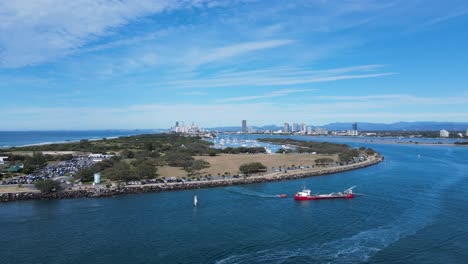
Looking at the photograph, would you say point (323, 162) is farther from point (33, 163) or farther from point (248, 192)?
point (33, 163)

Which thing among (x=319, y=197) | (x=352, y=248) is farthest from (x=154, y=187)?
(x=352, y=248)

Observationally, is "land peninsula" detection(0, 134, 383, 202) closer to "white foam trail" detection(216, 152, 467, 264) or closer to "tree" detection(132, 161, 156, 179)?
"tree" detection(132, 161, 156, 179)

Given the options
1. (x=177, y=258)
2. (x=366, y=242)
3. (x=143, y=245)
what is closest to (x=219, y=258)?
(x=177, y=258)

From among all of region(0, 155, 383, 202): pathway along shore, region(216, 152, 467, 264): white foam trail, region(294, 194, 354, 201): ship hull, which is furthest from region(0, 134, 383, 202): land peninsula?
region(216, 152, 467, 264): white foam trail

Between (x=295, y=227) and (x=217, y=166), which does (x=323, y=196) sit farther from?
(x=217, y=166)

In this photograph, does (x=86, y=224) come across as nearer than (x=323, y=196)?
Yes

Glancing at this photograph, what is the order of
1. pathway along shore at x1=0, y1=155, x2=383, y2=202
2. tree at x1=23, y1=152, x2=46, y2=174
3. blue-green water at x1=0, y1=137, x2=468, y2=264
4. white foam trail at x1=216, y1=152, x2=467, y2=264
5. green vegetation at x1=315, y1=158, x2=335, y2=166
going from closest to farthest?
white foam trail at x1=216, y1=152, x2=467, y2=264, blue-green water at x1=0, y1=137, x2=468, y2=264, pathway along shore at x1=0, y1=155, x2=383, y2=202, tree at x1=23, y1=152, x2=46, y2=174, green vegetation at x1=315, y1=158, x2=335, y2=166

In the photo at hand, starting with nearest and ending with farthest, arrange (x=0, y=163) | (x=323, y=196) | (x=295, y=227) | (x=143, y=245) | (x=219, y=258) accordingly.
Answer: (x=219, y=258), (x=143, y=245), (x=295, y=227), (x=323, y=196), (x=0, y=163)

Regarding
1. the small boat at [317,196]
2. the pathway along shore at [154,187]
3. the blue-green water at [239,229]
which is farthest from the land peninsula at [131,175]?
the small boat at [317,196]

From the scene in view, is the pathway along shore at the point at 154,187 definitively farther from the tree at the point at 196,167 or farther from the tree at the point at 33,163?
the tree at the point at 33,163
